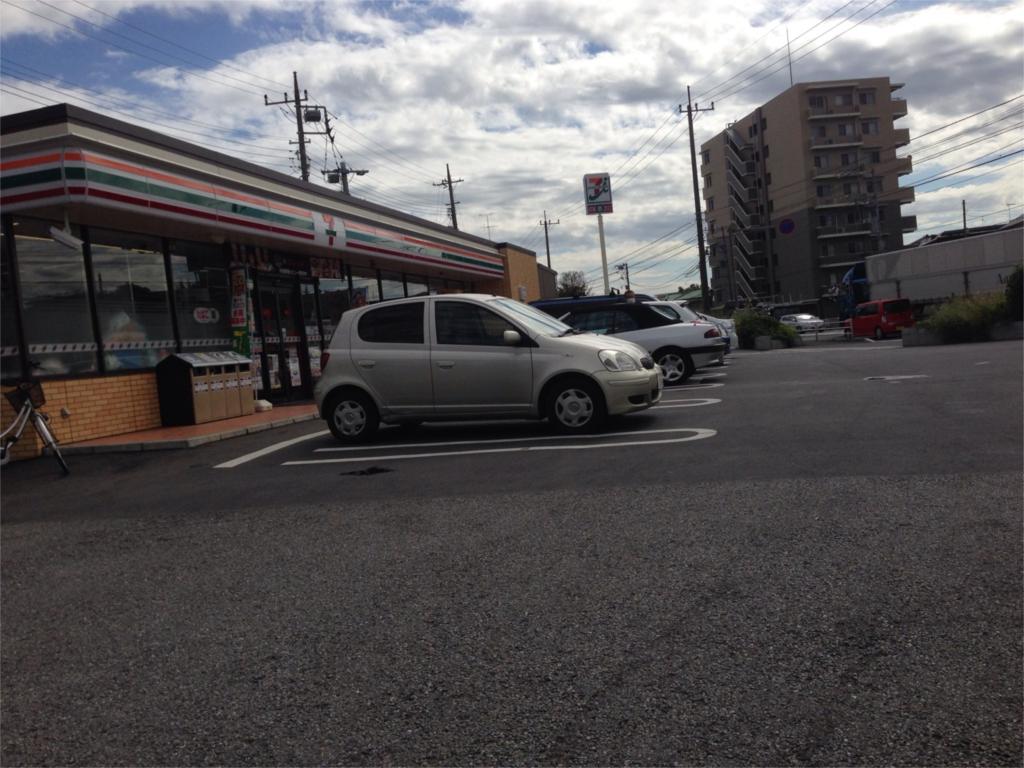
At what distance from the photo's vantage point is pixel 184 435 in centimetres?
1134

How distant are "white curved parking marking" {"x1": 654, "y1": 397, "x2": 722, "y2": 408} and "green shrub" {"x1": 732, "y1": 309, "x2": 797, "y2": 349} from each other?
22829 mm

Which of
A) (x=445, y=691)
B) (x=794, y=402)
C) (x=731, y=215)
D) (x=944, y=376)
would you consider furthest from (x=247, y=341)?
(x=731, y=215)

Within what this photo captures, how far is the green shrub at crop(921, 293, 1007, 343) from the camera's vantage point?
26781 mm

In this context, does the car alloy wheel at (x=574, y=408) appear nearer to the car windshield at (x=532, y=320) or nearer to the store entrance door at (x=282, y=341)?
the car windshield at (x=532, y=320)

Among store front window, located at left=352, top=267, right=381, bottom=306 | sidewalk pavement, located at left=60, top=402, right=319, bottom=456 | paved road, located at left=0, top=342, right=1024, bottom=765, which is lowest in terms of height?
paved road, located at left=0, top=342, right=1024, bottom=765

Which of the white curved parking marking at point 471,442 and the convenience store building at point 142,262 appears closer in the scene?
the white curved parking marking at point 471,442

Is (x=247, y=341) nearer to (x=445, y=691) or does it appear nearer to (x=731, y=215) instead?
(x=445, y=691)

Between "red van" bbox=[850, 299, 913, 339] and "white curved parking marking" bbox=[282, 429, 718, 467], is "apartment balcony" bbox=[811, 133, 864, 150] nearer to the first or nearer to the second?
"red van" bbox=[850, 299, 913, 339]

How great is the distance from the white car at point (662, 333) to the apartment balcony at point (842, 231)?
6189 cm

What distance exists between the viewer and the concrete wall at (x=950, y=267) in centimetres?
3597

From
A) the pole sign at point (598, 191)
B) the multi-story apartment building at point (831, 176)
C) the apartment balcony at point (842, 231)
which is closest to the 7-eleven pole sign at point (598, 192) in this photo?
the pole sign at point (598, 191)

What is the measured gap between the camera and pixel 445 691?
3.46 meters

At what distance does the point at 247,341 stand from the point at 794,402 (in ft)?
31.5

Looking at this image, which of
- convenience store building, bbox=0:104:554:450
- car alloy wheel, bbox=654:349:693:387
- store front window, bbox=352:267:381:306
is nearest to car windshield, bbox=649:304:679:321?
car alloy wheel, bbox=654:349:693:387
